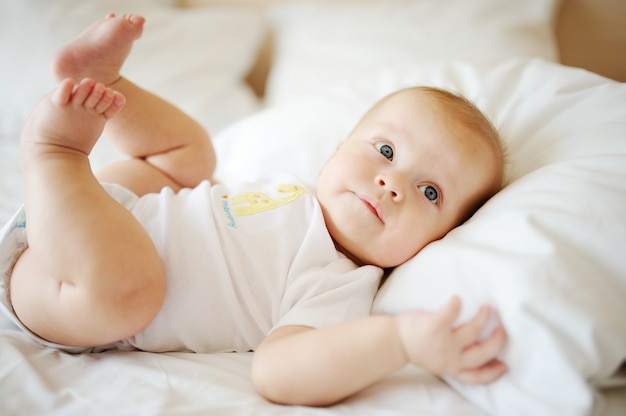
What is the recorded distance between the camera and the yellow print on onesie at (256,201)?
3.36ft

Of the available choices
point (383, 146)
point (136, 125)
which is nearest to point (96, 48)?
point (136, 125)

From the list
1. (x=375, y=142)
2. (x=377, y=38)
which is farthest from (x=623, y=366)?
(x=377, y=38)

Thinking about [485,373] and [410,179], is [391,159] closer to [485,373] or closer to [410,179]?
[410,179]

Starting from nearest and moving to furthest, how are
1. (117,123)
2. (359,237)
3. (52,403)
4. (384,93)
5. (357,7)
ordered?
(52,403) < (359,237) < (117,123) < (384,93) < (357,7)

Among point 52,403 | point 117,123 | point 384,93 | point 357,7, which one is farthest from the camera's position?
point 357,7

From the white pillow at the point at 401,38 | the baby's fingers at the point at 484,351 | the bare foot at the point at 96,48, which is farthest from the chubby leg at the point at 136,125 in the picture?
the baby's fingers at the point at 484,351

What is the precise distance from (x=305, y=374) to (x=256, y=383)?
0.28 feet

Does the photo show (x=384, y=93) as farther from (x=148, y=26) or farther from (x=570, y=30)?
(x=570, y=30)

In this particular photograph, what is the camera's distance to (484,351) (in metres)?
0.72

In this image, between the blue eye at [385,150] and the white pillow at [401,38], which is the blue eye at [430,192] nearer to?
the blue eye at [385,150]

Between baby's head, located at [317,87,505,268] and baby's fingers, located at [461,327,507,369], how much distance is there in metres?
0.28

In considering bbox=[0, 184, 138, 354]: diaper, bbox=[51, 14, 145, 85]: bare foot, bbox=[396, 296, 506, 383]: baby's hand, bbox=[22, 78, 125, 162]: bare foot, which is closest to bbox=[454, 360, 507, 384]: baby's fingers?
bbox=[396, 296, 506, 383]: baby's hand

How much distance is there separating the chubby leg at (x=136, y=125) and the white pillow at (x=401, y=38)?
493mm

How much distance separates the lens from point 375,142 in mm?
1036
